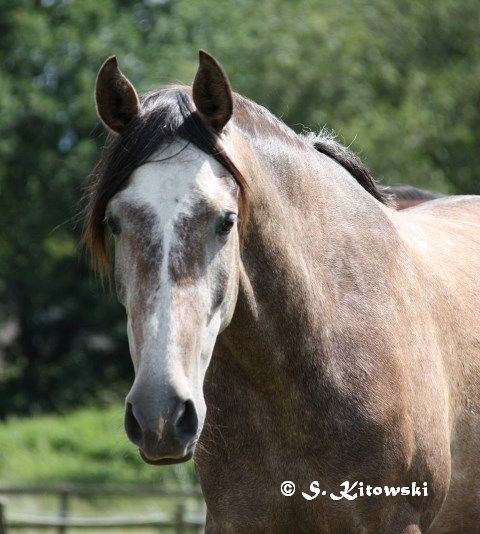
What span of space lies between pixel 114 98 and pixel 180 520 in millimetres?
7404

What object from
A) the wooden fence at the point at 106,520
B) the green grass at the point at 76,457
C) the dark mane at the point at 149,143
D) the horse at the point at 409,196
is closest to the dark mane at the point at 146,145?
the dark mane at the point at 149,143

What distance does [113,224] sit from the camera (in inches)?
139

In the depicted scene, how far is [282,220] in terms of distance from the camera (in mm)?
3840

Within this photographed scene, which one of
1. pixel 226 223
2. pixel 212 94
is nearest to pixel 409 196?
pixel 212 94

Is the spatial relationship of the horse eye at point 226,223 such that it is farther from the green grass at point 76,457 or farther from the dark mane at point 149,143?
the green grass at point 76,457

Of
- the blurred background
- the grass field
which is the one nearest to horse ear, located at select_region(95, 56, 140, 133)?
the grass field

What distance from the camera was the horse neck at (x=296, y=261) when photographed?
379cm

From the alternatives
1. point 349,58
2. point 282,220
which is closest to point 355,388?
point 282,220

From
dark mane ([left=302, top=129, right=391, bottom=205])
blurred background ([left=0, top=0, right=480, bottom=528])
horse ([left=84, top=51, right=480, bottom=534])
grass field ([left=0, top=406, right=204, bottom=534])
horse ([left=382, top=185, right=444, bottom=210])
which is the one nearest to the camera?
horse ([left=84, top=51, right=480, bottom=534])

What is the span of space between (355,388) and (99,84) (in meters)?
1.39

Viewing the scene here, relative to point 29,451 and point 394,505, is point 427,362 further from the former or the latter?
point 29,451

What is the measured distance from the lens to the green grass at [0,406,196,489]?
1575cm

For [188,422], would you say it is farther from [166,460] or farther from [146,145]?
[146,145]

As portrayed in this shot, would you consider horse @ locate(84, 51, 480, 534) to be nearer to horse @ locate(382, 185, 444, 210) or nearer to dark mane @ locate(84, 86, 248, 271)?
dark mane @ locate(84, 86, 248, 271)
